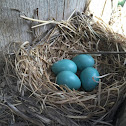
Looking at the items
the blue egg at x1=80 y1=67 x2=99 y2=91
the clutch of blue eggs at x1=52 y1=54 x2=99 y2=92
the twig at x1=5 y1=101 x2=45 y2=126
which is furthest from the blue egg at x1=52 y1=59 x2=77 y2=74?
the twig at x1=5 y1=101 x2=45 y2=126

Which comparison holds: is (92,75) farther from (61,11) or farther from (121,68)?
(61,11)

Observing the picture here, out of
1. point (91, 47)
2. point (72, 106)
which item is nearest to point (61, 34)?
point (91, 47)

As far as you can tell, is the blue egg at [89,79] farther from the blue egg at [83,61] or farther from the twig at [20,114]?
the twig at [20,114]

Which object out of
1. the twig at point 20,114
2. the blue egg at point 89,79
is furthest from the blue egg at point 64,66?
the twig at point 20,114

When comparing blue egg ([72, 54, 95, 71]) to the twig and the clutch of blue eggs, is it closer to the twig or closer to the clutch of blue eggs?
the clutch of blue eggs

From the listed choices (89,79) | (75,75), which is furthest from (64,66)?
(89,79)

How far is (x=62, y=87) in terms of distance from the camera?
1.09 meters

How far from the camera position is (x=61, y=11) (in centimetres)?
136

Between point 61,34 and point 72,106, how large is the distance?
2.45 feet

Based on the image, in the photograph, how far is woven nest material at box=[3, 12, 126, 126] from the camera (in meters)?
0.91

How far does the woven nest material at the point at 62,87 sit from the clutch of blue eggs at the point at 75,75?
0.06 meters

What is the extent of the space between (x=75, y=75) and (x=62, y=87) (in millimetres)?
144

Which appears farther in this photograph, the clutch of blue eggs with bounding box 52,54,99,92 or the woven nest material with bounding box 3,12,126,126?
the clutch of blue eggs with bounding box 52,54,99,92

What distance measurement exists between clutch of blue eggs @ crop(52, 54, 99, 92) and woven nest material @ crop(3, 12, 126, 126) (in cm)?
6
